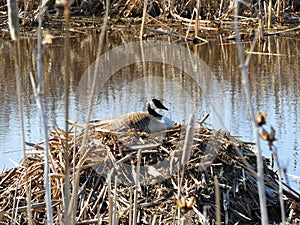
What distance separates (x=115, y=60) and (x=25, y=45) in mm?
1309

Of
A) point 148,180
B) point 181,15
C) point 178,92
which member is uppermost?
point 181,15

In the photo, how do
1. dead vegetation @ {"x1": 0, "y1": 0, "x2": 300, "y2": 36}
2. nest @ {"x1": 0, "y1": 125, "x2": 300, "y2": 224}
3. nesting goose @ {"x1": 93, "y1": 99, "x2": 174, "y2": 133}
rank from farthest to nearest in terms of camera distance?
1. dead vegetation @ {"x1": 0, "y1": 0, "x2": 300, "y2": 36}
2. nesting goose @ {"x1": 93, "y1": 99, "x2": 174, "y2": 133}
3. nest @ {"x1": 0, "y1": 125, "x2": 300, "y2": 224}

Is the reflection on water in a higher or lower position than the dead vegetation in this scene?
lower

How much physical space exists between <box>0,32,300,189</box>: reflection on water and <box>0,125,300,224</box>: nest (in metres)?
0.28

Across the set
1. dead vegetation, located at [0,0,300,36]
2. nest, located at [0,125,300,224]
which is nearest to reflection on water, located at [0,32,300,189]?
nest, located at [0,125,300,224]

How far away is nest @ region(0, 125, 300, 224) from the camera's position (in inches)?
151

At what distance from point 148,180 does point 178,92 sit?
267 cm

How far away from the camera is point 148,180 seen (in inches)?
157

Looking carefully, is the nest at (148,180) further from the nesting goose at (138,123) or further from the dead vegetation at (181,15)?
the dead vegetation at (181,15)

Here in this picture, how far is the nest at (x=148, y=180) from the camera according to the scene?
384 cm

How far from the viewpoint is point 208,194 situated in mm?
3920

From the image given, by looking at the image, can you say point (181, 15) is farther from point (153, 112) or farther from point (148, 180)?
point (148, 180)

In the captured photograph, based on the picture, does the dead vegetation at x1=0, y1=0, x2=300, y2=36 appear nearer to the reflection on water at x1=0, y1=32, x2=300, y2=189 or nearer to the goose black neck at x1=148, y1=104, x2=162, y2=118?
the reflection on water at x1=0, y1=32, x2=300, y2=189

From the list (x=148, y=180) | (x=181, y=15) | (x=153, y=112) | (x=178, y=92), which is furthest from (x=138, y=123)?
(x=181, y=15)
